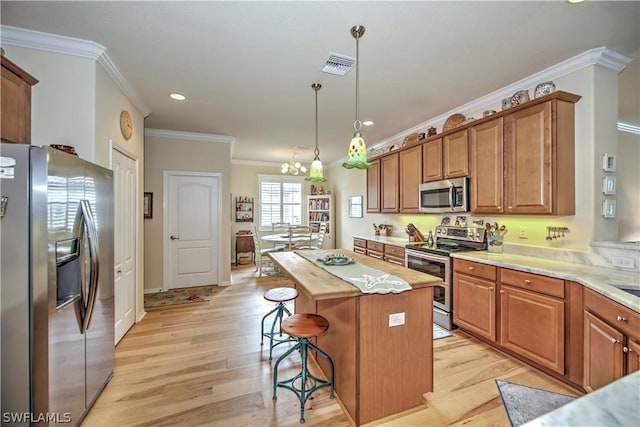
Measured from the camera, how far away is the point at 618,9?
6.02 ft

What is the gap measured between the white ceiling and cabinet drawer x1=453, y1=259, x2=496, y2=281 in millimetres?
1915

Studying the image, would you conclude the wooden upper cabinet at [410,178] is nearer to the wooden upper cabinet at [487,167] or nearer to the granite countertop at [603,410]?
the wooden upper cabinet at [487,167]

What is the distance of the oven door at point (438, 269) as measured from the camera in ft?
10.0

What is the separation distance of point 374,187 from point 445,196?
5.60 feet

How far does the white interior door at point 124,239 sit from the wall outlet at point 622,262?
4.54m

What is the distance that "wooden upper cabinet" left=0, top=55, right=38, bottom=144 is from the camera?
1.75 metres

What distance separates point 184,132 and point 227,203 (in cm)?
139

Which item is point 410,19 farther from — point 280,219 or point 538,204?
point 280,219

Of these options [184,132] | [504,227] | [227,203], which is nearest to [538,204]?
[504,227]

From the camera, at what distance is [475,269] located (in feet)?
8.98

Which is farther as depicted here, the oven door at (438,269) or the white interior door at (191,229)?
the white interior door at (191,229)

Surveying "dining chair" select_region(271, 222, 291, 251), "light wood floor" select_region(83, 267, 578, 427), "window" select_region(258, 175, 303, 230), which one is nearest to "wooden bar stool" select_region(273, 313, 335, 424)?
"light wood floor" select_region(83, 267, 578, 427)

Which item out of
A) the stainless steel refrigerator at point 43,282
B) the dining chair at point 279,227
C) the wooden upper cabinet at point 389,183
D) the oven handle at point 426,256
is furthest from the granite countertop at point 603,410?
the dining chair at point 279,227

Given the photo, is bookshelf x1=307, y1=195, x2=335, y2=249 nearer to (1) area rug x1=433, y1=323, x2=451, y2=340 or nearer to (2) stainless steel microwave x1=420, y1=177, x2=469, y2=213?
(2) stainless steel microwave x1=420, y1=177, x2=469, y2=213
